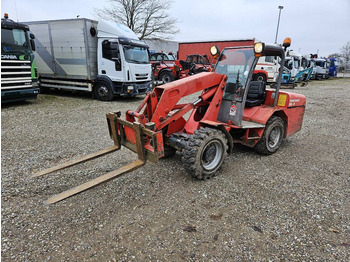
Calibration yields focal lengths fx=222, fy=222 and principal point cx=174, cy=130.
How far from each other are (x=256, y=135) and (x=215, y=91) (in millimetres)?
1288

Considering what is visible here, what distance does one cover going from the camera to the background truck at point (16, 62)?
8.15m

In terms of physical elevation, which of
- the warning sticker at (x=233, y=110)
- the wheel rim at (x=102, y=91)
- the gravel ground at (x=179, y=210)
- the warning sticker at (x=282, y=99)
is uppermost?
the warning sticker at (x=282, y=99)

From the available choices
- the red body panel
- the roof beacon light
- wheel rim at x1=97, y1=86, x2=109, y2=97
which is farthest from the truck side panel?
the red body panel

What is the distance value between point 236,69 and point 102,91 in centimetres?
771

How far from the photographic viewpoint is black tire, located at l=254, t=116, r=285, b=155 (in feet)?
15.0

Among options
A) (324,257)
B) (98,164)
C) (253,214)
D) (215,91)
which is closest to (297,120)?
(215,91)

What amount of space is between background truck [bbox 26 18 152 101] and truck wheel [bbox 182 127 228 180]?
7.14m

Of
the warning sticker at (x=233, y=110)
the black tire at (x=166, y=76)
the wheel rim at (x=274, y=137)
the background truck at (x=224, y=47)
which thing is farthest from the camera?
the background truck at (x=224, y=47)

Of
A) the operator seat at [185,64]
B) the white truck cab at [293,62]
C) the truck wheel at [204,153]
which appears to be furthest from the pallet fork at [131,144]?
the white truck cab at [293,62]

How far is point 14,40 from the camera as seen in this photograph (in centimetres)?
834

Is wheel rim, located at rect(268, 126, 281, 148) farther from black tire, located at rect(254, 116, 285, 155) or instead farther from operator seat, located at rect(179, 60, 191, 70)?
operator seat, located at rect(179, 60, 191, 70)

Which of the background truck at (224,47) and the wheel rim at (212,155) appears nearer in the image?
the wheel rim at (212,155)

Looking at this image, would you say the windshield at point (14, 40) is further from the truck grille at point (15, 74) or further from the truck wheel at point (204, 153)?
the truck wheel at point (204, 153)

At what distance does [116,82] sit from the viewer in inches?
396
